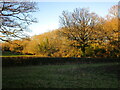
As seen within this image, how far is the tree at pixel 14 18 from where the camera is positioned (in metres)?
12.2

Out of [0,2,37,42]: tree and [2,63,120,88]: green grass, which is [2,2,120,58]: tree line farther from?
[2,63,120,88]: green grass

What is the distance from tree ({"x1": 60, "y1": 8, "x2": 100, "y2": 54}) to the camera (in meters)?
21.4

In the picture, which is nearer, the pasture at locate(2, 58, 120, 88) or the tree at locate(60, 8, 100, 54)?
the pasture at locate(2, 58, 120, 88)

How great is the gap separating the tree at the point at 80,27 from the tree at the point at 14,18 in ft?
31.7

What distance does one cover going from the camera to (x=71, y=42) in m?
21.5

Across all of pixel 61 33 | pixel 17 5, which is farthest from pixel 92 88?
pixel 61 33

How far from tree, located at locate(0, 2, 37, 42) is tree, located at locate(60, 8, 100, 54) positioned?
966 centimetres

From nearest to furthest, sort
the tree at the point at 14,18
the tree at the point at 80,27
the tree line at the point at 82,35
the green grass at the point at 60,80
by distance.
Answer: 1. the green grass at the point at 60,80
2. the tree at the point at 14,18
3. the tree line at the point at 82,35
4. the tree at the point at 80,27

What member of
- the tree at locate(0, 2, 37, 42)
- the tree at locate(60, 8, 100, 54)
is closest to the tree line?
the tree at locate(60, 8, 100, 54)

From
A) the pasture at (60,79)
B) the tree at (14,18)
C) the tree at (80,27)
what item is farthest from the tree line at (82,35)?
the pasture at (60,79)

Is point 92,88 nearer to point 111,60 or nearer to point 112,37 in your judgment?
point 112,37

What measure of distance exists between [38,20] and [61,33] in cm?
927

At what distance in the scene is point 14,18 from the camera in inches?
506

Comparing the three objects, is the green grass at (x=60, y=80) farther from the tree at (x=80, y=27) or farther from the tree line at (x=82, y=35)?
the tree at (x=80, y=27)
